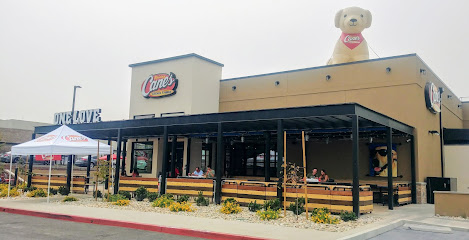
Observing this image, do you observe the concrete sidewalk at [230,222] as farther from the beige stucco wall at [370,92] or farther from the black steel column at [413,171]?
the beige stucco wall at [370,92]

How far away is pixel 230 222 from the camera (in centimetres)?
1102

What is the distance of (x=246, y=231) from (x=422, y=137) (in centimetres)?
1240

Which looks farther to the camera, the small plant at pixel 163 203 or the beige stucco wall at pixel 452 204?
the small plant at pixel 163 203

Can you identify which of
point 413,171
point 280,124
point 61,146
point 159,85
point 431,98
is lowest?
point 413,171

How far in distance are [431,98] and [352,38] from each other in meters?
5.24

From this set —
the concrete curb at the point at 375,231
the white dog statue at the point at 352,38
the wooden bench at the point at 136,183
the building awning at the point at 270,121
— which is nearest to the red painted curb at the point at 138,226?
the concrete curb at the point at 375,231

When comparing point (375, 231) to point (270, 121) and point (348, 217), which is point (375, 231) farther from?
point (270, 121)

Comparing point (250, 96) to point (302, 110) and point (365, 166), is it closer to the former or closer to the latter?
point (365, 166)

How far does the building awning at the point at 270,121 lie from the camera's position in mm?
13211

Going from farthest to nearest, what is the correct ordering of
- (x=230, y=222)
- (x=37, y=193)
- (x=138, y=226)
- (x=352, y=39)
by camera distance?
(x=352, y=39) < (x=37, y=193) < (x=230, y=222) < (x=138, y=226)

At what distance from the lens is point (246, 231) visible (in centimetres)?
945

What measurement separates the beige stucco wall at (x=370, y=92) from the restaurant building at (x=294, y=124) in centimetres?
5

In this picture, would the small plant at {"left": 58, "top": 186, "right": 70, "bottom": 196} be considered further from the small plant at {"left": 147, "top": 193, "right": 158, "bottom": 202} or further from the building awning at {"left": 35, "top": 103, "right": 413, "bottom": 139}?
the small plant at {"left": 147, "top": 193, "right": 158, "bottom": 202}

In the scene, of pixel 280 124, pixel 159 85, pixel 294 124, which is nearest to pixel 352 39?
pixel 294 124
